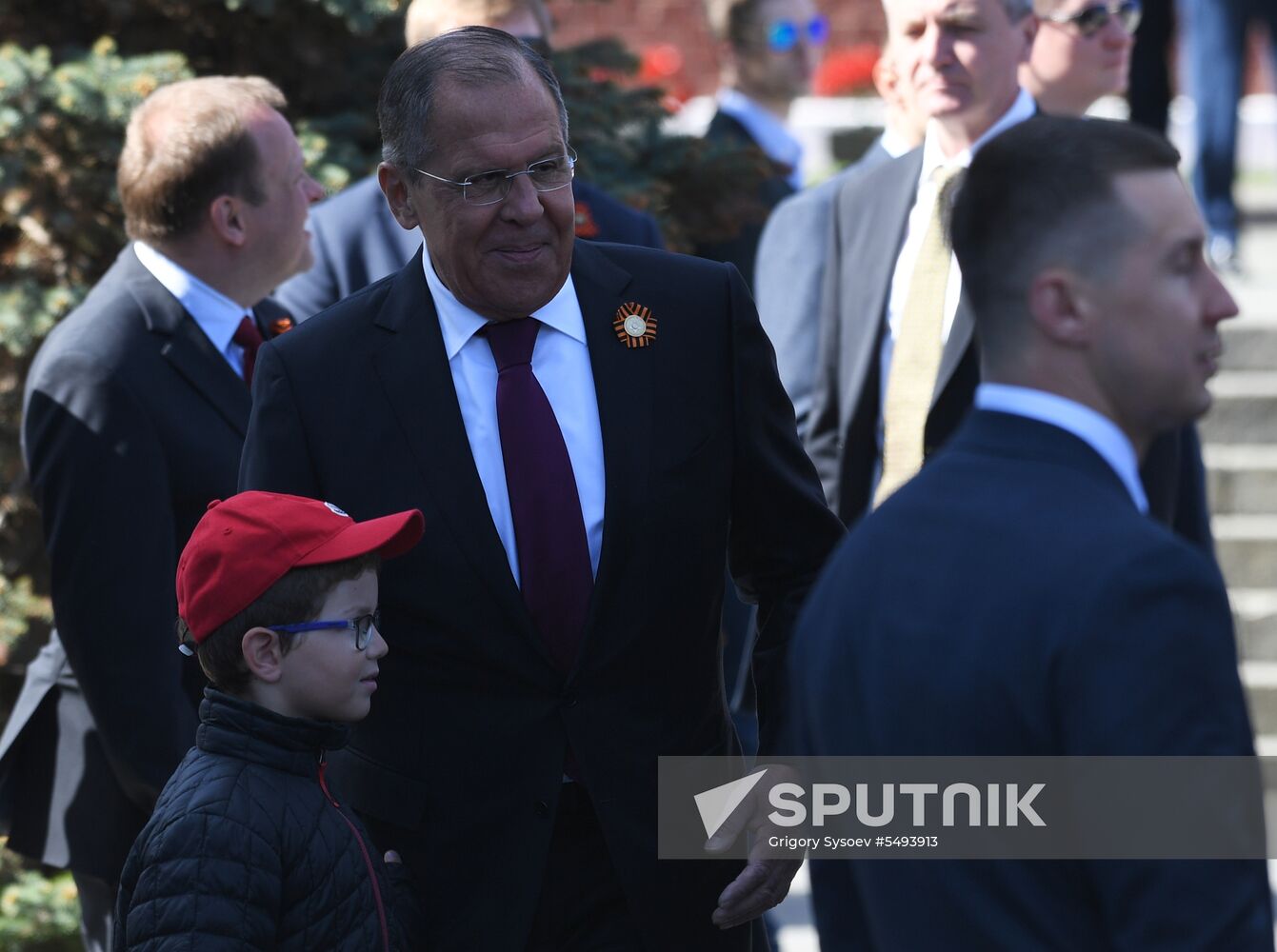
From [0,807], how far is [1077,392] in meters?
2.84

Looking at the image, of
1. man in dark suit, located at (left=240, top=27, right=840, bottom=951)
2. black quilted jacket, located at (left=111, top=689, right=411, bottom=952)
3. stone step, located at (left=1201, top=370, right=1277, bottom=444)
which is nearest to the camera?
black quilted jacket, located at (left=111, top=689, right=411, bottom=952)

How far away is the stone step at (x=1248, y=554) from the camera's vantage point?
771 cm

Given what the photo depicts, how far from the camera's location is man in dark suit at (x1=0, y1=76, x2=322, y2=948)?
3.61 metres

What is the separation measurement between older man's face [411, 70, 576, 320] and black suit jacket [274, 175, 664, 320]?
69.5 inches

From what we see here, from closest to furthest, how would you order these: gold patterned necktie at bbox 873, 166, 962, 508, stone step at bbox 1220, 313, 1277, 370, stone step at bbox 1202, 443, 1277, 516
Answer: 1. gold patterned necktie at bbox 873, 166, 962, 508
2. stone step at bbox 1202, 443, 1277, 516
3. stone step at bbox 1220, 313, 1277, 370

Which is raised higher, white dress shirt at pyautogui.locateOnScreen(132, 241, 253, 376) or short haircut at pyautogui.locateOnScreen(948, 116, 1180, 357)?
short haircut at pyautogui.locateOnScreen(948, 116, 1180, 357)

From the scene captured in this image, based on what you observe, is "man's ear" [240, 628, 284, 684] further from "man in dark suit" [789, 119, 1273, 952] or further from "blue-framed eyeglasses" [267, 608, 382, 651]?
"man in dark suit" [789, 119, 1273, 952]

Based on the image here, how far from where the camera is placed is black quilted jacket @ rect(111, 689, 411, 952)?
2.66 meters

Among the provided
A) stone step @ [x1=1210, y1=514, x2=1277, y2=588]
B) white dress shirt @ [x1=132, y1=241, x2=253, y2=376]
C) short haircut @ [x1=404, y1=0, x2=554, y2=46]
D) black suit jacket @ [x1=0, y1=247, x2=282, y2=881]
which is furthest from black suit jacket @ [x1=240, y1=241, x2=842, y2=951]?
stone step @ [x1=1210, y1=514, x2=1277, y2=588]

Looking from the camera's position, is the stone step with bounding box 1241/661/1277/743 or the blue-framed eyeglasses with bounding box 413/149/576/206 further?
the stone step with bounding box 1241/661/1277/743

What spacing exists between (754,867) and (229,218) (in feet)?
6.41

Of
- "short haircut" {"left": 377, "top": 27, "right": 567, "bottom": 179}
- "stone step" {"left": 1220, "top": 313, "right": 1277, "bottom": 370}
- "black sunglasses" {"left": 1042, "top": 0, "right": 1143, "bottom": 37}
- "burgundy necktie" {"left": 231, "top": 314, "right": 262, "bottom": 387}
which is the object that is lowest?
"stone step" {"left": 1220, "top": 313, "right": 1277, "bottom": 370}

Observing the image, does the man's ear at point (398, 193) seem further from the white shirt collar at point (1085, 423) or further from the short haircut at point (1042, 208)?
the white shirt collar at point (1085, 423)

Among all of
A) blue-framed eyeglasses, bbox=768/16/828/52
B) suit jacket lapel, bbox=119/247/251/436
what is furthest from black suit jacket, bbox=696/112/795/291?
suit jacket lapel, bbox=119/247/251/436
